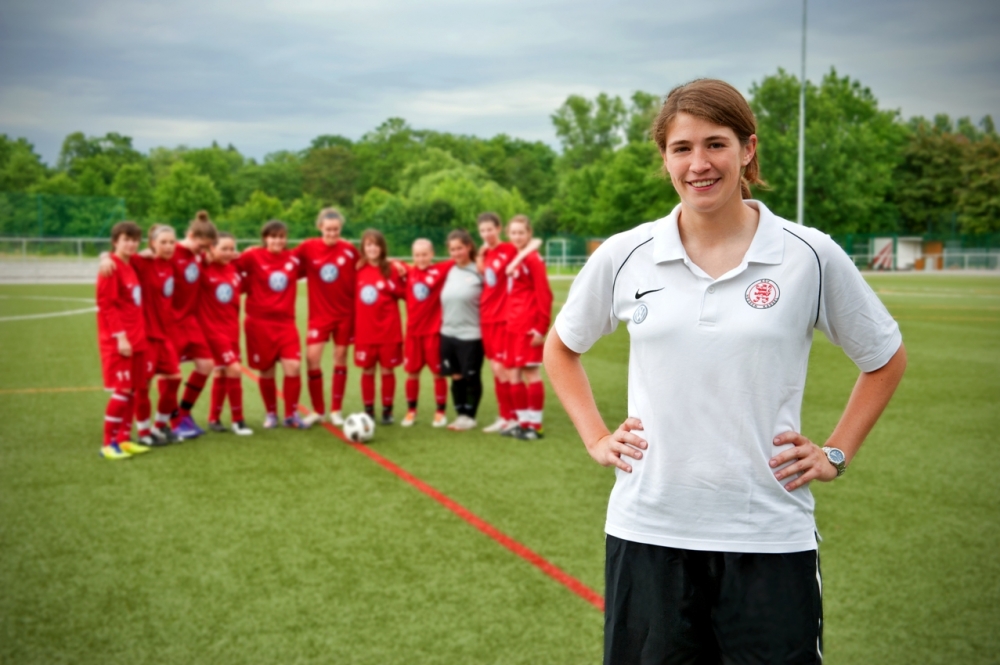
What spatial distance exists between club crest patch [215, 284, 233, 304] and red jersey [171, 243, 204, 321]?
0.64 ft

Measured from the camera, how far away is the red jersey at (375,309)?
827cm

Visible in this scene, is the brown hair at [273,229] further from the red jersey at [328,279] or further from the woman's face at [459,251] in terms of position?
the woman's face at [459,251]

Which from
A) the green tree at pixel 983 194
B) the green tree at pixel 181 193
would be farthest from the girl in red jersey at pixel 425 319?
the green tree at pixel 181 193

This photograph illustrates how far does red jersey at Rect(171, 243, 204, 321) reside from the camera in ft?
25.1

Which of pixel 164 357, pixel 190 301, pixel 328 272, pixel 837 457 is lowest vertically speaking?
pixel 164 357

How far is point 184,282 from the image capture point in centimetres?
766

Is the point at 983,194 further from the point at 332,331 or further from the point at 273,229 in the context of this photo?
the point at 273,229

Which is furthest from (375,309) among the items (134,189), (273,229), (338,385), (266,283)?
(134,189)

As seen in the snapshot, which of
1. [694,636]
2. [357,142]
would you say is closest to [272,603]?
[694,636]

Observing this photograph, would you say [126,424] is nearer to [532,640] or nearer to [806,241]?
[532,640]

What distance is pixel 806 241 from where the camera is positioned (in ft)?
6.66

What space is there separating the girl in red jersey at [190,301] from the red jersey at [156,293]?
6.7 inches

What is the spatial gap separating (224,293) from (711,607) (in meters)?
6.66

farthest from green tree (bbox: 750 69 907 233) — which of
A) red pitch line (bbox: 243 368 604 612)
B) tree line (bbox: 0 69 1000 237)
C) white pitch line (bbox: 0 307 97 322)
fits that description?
red pitch line (bbox: 243 368 604 612)
